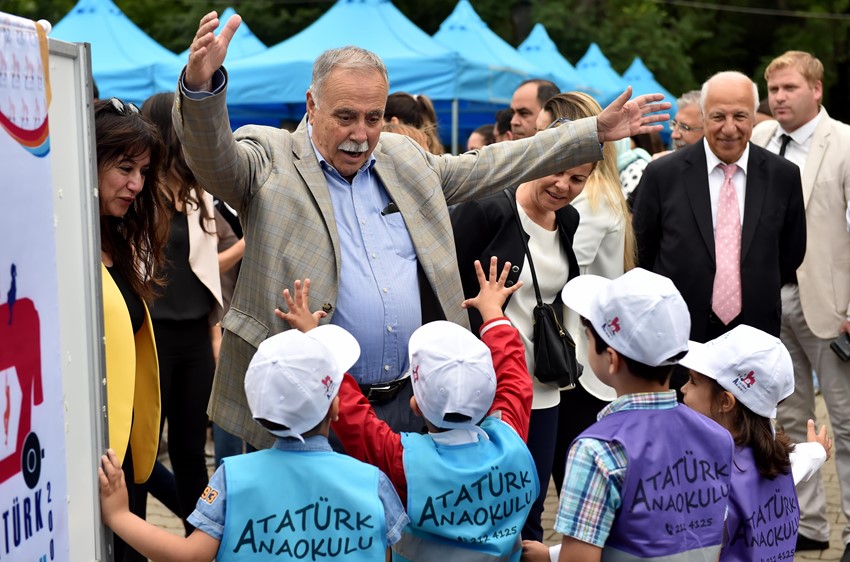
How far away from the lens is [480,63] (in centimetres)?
1189

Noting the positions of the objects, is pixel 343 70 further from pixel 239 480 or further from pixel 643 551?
pixel 643 551

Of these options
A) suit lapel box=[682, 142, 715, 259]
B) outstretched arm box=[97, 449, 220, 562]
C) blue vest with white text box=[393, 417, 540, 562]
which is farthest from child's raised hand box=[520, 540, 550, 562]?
suit lapel box=[682, 142, 715, 259]

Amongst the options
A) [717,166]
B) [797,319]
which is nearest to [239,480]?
[717,166]

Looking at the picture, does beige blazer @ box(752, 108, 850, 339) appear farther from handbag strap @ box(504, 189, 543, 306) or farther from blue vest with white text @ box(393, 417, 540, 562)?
blue vest with white text @ box(393, 417, 540, 562)

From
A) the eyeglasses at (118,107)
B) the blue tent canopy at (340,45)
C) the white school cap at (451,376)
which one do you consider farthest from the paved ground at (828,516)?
the blue tent canopy at (340,45)

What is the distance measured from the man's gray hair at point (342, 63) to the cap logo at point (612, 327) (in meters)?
1.05

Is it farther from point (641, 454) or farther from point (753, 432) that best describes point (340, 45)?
point (641, 454)

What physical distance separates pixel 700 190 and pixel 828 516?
85.0 inches

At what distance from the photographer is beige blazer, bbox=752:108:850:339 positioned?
553cm

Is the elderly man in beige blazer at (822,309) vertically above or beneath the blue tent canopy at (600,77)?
beneath

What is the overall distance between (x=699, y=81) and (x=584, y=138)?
3154 cm

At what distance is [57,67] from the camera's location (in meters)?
2.39

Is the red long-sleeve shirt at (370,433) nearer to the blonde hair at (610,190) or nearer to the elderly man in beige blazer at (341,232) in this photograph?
the elderly man in beige blazer at (341,232)

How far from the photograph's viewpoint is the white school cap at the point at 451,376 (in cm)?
285
